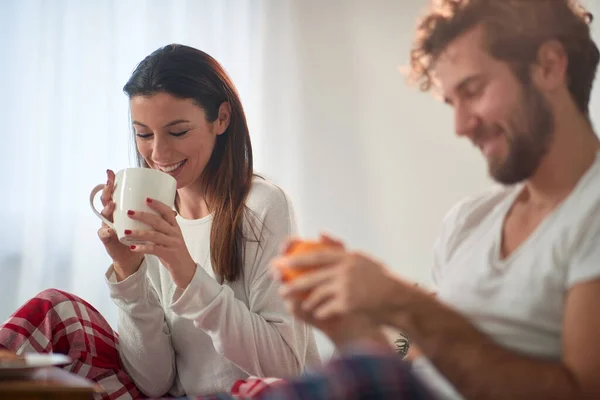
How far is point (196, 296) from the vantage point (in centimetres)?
132

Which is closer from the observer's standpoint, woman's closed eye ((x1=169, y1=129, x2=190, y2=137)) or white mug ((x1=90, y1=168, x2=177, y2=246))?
white mug ((x1=90, y1=168, x2=177, y2=246))

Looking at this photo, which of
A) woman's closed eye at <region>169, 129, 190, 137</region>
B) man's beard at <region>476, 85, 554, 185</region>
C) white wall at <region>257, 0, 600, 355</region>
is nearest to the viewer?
man's beard at <region>476, 85, 554, 185</region>

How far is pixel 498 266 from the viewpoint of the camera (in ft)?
3.00

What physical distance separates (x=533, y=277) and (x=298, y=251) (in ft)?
0.83

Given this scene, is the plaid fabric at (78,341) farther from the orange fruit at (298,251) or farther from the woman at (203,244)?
the orange fruit at (298,251)

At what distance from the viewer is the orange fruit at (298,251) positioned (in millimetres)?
839

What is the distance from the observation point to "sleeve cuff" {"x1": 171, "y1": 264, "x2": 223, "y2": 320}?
131 cm

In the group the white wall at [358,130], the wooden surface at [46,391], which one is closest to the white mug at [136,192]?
the wooden surface at [46,391]

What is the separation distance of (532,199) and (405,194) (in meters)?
1.49

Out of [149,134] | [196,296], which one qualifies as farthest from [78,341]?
[149,134]

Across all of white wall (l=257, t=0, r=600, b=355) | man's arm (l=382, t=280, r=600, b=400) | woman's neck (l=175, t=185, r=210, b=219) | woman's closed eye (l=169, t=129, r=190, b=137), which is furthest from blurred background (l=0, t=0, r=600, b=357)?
man's arm (l=382, t=280, r=600, b=400)

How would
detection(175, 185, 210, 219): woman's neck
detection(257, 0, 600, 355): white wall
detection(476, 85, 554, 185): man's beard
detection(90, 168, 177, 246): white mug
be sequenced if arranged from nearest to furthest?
detection(476, 85, 554, 185): man's beard → detection(90, 168, 177, 246): white mug → detection(175, 185, 210, 219): woman's neck → detection(257, 0, 600, 355): white wall

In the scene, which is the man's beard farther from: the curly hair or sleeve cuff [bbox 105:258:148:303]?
sleeve cuff [bbox 105:258:148:303]

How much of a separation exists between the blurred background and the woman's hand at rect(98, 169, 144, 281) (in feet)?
2.33
